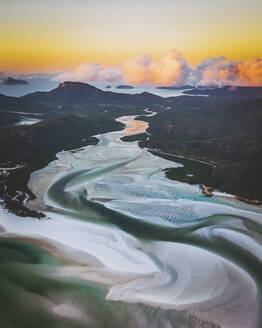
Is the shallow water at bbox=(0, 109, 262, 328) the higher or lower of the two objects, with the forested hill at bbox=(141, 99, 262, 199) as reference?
lower

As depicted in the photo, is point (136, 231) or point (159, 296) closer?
point (159, 296)

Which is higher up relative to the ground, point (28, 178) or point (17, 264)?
point (28, 178)

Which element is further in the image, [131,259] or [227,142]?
[227,142]

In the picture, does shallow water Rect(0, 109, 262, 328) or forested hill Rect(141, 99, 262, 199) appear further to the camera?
forested hill Rect(141, 99, 262, 199)

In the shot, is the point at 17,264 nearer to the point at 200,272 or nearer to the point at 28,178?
the point at 200,272

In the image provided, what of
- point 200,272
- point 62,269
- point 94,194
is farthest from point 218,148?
point 62,269

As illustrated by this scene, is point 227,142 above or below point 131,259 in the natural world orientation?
above

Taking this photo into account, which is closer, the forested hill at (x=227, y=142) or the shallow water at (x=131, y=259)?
the shallow water at (x=131, y=259)

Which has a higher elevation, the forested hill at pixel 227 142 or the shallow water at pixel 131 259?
the forested hill at pixel 227 142
